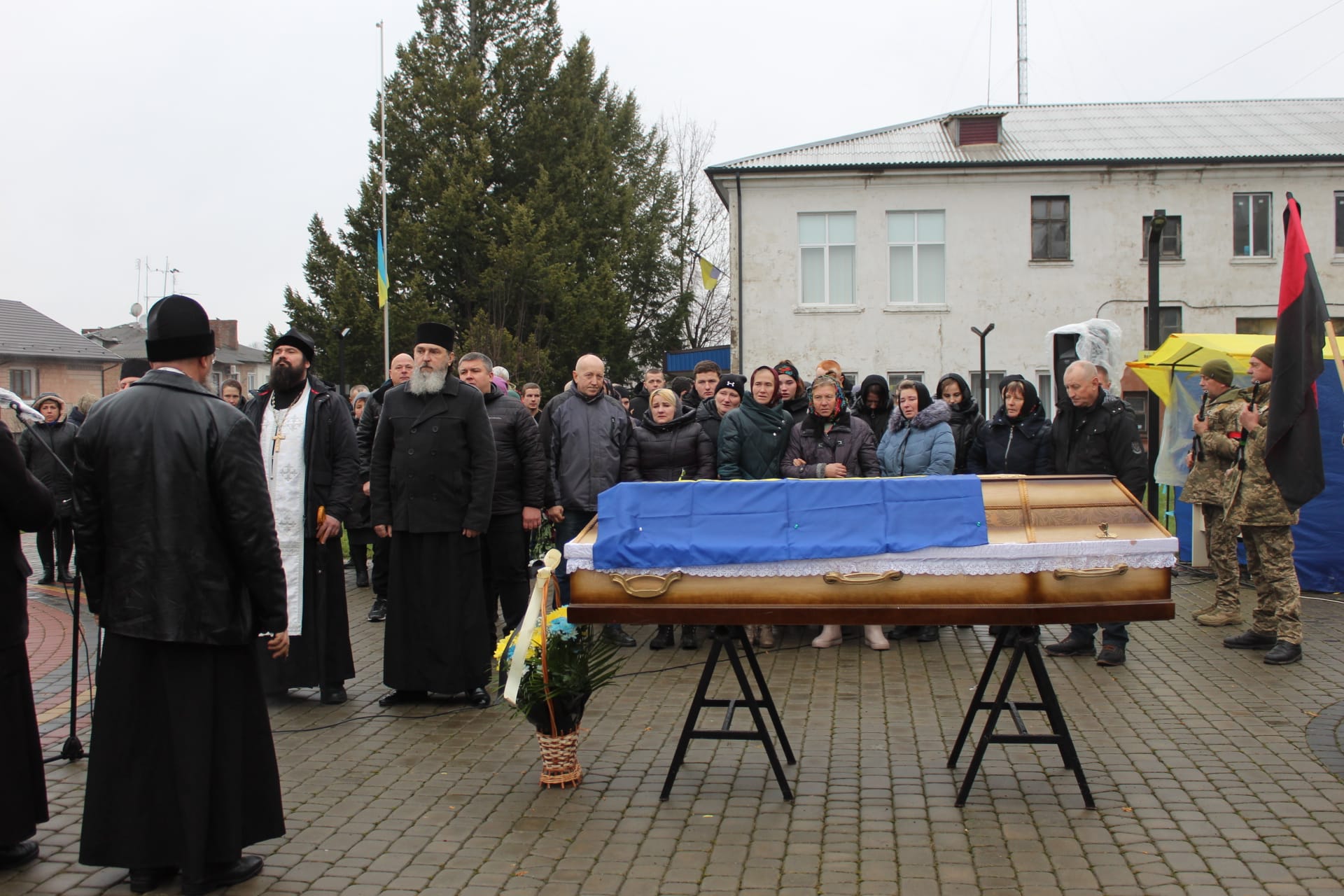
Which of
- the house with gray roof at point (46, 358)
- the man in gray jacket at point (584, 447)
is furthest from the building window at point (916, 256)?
the house with gray roof at point (46, 358)

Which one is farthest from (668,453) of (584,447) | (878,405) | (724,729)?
(724,729)

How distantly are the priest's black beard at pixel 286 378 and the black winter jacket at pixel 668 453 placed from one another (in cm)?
269

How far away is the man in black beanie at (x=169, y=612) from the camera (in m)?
4.11

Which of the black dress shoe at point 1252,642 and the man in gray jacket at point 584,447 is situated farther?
the man in gray jacket at point 584,447

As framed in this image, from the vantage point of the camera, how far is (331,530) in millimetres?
6953

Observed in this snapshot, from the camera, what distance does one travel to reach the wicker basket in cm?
532

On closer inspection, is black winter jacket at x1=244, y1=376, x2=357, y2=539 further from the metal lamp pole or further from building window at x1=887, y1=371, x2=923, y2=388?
building window at x1=887, y1=371, x2=923, y2=388

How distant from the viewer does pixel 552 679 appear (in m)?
5.25

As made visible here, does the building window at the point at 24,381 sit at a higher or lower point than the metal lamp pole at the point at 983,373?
higher

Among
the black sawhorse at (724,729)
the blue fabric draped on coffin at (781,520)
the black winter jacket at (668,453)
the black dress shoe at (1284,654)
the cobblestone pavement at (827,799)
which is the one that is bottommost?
the cobblestone pavement at (827,799)

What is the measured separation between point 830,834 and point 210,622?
8.54 ft

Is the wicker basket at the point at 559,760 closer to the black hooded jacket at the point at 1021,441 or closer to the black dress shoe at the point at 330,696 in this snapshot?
the black dress shoe at the point at 330,696

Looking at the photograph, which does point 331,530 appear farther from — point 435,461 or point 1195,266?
point 1195,266

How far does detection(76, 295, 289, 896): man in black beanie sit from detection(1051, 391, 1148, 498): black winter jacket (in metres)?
5.65
